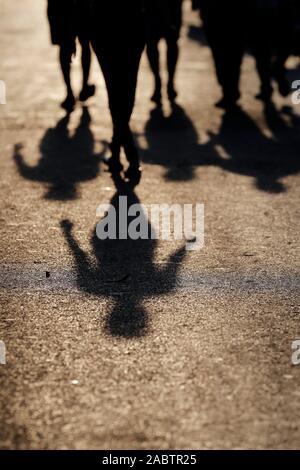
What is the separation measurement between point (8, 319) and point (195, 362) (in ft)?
3.50

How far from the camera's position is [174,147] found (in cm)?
901

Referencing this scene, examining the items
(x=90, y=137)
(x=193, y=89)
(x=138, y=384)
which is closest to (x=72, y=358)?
(x=138, y=384)

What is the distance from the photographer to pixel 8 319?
189 inches

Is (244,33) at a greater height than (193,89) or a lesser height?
greater

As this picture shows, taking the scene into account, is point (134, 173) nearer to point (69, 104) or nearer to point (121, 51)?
point (121, 51)

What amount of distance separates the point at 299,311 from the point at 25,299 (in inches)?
56.0

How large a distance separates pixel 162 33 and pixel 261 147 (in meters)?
2.32

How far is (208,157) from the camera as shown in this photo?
861 centimetres

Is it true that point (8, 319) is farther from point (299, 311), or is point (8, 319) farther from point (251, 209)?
point (251, 209)

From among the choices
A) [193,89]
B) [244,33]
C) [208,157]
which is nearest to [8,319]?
[208,157]

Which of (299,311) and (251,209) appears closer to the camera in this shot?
(299,311)

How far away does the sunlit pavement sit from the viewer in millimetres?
3709

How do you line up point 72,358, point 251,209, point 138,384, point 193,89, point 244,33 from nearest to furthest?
1. point 138,384
2. point 72,358
3. point 251,209
4. point 244,33
5. point 193,89

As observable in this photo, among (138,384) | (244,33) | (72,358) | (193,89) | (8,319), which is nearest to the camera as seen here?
(138,384)
